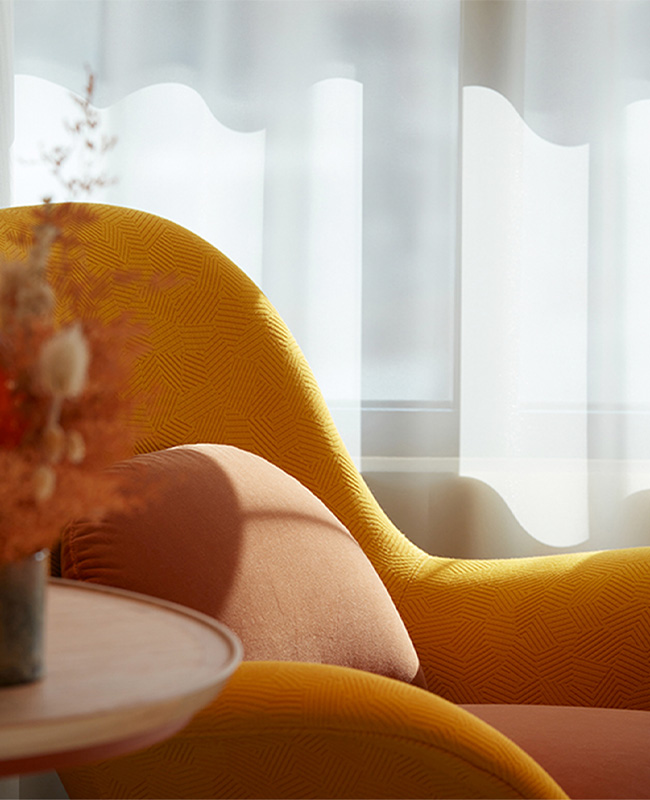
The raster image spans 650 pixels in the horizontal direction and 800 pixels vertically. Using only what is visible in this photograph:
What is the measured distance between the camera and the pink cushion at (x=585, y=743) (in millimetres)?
Result: 754

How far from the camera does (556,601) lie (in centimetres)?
109

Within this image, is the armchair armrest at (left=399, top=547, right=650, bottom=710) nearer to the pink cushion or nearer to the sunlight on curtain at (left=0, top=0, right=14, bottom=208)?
the pink cushion

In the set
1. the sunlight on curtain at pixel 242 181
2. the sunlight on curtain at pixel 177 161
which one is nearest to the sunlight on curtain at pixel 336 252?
the sunlight on curtain at pixel 242 181

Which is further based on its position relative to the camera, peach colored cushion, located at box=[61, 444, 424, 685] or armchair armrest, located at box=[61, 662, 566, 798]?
peach colored cushion, located at box=[61, 444, 424, 685]

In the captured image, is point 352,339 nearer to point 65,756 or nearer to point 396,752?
point 396,752

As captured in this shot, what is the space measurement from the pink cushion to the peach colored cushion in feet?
0.50

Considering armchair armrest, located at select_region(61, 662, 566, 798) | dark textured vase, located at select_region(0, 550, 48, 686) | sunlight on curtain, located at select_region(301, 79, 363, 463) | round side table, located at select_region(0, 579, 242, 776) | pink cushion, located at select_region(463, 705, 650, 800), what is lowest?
pink cushion, located at select_region(463, 705, 650, 800)

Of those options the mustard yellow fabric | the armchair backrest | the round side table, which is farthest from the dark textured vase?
the armchair backrest

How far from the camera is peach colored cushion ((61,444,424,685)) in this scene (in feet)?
2.63

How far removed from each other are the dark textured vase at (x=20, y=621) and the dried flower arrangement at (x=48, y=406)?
34 mm

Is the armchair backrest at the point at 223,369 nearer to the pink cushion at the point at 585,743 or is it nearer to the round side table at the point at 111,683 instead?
the pink cushion at the point at 585,743

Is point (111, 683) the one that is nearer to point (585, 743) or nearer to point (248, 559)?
point (248, 559)

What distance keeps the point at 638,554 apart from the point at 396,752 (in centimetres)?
63

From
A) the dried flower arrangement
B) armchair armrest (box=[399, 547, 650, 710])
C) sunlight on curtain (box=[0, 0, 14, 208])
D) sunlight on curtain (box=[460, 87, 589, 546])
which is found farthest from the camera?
sunlight on curtain (box=[460, 87, 589, 546])
